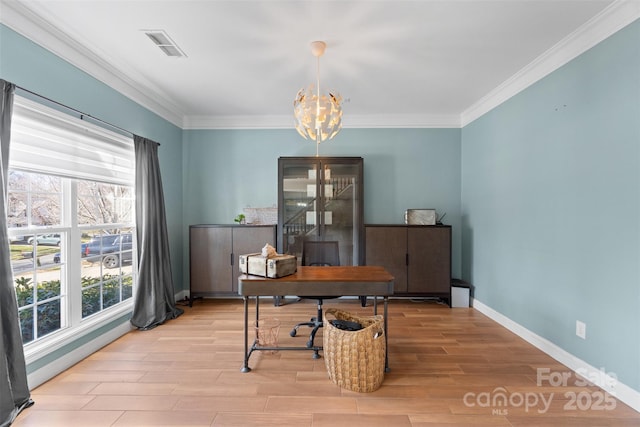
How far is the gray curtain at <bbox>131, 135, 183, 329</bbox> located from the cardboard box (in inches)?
57.7

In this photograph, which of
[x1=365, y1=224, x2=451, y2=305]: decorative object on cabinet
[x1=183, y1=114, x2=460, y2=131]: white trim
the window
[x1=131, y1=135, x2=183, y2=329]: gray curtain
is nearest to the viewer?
the window

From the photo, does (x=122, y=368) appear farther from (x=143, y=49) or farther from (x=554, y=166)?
(x=554, y=166)

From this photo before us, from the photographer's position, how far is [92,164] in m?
2.62

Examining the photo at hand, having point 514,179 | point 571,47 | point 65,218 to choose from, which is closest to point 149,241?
point 65,218

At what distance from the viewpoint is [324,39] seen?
232 cm

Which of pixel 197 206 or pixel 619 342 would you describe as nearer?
pixel 619 342

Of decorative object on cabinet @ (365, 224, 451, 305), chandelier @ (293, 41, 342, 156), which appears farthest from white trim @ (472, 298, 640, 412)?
chandelier @ (293, 41, 342, 156)

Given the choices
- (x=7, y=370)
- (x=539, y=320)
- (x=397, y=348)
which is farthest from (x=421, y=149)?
(x=7, y=370)

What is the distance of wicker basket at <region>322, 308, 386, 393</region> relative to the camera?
77.8 inches

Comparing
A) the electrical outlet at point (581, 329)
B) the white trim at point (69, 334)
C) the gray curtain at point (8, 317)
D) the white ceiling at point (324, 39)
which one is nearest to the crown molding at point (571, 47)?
the white ceiling at point (324, 39)

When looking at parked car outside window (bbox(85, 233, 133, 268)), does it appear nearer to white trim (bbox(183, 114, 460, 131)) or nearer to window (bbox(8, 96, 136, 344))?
window (bbox(8, 96, 136, 344))

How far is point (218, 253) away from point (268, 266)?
191cm

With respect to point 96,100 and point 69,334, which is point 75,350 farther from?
point 96,100

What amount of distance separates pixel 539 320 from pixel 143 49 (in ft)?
13.9
